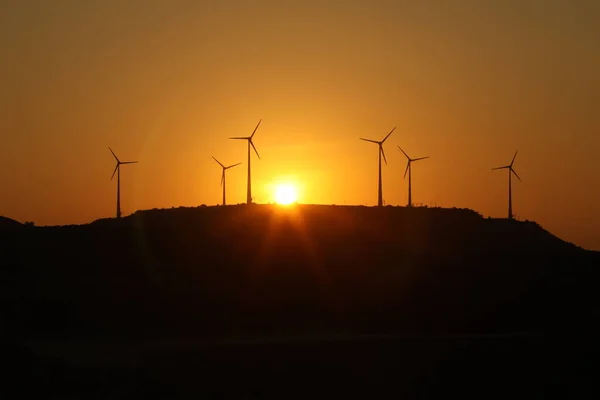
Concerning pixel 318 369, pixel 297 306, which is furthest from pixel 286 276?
pixel 318 369

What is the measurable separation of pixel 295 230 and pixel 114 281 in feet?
72.1

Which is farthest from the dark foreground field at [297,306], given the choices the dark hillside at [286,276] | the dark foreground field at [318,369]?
the dark hillside at [286,276]

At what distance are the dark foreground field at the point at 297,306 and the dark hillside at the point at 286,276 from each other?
21cm

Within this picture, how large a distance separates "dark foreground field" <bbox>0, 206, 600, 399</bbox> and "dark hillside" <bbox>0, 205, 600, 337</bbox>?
21 cm

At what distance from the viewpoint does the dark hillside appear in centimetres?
7606

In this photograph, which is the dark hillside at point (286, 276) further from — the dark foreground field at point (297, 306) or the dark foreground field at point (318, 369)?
the dark foreground field at point (318, 369)

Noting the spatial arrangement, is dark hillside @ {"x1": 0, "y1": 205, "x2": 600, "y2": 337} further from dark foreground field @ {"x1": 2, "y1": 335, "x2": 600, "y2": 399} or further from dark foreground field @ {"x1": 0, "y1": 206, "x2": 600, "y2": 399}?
dark foreground field @ {"x1": 2, "y1": 335, "x2": 600, "y2": 399}

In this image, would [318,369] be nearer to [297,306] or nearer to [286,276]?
[297,306]

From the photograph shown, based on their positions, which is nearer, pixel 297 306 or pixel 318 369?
pixel 318 369

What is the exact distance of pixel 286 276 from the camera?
87.1m

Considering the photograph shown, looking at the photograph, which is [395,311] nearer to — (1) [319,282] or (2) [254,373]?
(1) [319,282]

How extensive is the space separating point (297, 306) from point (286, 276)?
6.83 m

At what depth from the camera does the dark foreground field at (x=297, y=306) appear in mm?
56906

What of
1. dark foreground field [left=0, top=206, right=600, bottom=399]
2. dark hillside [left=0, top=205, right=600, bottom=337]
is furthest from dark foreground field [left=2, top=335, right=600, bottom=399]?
dark hillside [left=0, top=205, right=600, bottom=337]
